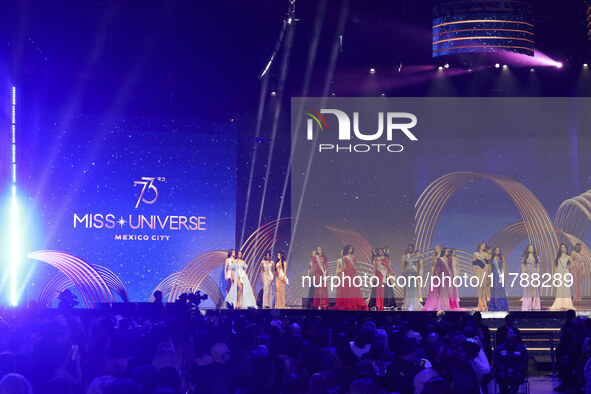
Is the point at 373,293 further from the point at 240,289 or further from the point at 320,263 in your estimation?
the point at 240,289

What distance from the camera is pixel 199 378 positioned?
5.14 metres

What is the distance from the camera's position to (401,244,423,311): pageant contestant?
17.8 meters

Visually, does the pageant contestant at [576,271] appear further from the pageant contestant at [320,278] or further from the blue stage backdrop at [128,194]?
the blue stage backdrop at [128,194]

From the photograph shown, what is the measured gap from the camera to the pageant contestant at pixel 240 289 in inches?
711

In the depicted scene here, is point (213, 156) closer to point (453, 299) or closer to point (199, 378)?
point (453, 299)

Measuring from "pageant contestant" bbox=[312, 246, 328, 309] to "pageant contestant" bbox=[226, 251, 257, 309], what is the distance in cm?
138

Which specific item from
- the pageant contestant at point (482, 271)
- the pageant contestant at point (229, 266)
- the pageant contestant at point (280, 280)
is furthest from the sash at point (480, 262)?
the pageant contestant at point (229, 266)

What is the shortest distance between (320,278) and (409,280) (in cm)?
195

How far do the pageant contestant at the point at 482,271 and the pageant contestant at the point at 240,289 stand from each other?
485 centimetres

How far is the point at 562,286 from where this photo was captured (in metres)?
17.3

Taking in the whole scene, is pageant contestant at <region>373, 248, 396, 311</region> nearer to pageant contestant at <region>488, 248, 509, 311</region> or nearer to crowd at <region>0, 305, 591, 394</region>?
pageant contestant at <region>488, 248, 509, 311</region>

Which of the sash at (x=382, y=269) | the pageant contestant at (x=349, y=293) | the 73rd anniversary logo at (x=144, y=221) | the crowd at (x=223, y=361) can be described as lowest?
the crowd at (x=223, y=361)

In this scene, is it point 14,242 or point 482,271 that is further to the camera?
point 14,242

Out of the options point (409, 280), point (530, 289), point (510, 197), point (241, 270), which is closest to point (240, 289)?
point (241, 270)
